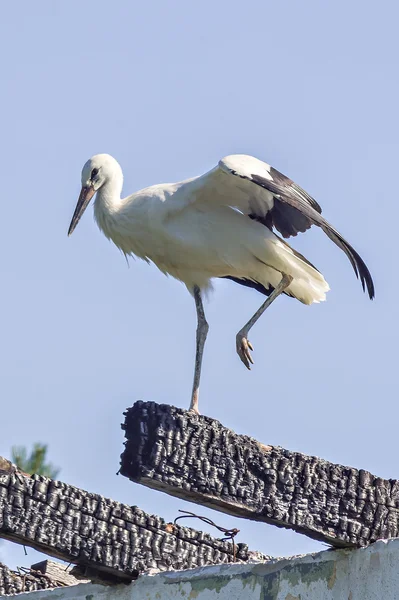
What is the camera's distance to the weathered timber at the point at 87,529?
4785 millimetres

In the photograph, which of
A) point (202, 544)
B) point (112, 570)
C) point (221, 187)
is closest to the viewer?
point (112, 570)

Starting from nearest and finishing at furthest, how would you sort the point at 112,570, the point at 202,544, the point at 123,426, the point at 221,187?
1. the point at 123,426
2. the point at 112,570
3. the point at 202,544
4. the point at 221,187

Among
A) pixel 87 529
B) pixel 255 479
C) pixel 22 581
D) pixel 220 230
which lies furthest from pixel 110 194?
pixel 255 479

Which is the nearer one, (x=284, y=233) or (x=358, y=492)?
(x=358, y=492)

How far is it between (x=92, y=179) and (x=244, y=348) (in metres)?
2.22

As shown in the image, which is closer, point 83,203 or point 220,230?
point 220,230

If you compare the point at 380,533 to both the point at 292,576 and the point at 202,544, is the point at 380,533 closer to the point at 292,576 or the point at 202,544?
the point at 292,576

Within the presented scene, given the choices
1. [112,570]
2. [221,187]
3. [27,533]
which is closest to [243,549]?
[112,570]

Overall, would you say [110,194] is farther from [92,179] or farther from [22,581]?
[22,581]

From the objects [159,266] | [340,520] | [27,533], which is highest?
[159,266]

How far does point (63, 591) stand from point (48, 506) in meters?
0.79

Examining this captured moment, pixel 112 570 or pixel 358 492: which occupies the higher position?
pixel 358 492

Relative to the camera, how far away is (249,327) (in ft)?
28.7

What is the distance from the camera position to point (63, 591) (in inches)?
216
